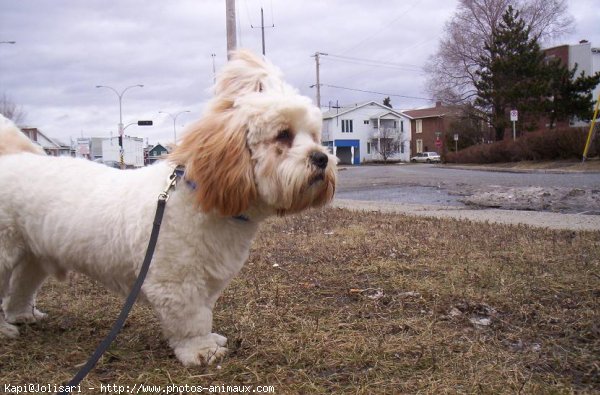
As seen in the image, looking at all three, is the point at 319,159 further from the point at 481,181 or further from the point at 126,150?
the point at 126,150

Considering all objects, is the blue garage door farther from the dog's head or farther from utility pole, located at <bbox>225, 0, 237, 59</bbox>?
the dog's head

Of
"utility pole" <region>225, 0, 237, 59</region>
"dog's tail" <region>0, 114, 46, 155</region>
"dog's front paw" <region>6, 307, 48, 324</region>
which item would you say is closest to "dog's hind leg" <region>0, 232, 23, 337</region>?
"dog's front paw" <region>6, 307, 48, 324</region>

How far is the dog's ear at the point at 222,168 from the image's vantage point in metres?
2.88

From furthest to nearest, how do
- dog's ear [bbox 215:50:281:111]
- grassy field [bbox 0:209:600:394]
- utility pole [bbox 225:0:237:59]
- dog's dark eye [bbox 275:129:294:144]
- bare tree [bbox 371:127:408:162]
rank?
bare tree [bbox 371:127:408:162] → utility pole [bbox 225:0:237:59] → dog's ear [bbox 215:50:281:111] → dog's dark eye [bbox 275:129:294:144] → grassy field [bbox 0:209:600:394]

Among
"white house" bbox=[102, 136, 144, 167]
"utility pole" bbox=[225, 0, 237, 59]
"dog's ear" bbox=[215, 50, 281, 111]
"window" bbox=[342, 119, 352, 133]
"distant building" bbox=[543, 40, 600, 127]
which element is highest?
"distant building" bbox=[543, 40, 600, 127]

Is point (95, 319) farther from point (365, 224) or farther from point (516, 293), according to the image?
point (365, 224)

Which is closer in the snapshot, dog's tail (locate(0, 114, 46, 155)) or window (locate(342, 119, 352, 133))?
dog's tail (locate(0, 114, 46, 155))

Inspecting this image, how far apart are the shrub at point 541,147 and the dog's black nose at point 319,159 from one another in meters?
26.7

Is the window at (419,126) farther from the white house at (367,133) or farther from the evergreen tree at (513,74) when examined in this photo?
the evergreen tree at (513,74)

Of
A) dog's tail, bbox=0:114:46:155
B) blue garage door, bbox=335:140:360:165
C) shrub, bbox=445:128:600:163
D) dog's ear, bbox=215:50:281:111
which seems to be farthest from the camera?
blue garage door, bbox=335:140:360:165

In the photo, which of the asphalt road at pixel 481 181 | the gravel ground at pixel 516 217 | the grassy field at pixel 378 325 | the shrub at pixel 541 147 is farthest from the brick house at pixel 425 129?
the grassy field at pixel 378 325

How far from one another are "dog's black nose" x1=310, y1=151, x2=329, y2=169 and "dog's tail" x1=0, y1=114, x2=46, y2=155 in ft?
7.38

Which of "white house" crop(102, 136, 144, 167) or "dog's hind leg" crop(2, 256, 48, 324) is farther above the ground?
"white house" crop(102, 136, 144, 167)

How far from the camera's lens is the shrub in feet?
87.6
